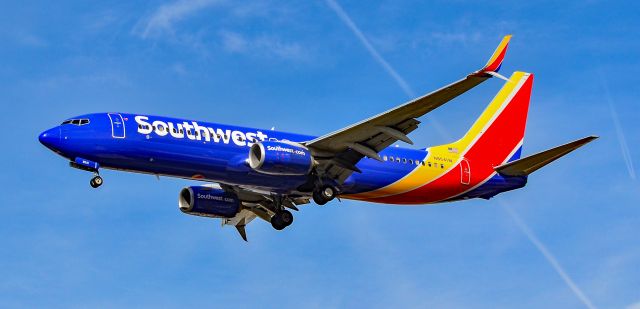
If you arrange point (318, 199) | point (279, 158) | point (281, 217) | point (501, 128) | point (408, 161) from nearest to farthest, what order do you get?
point (279, 158) → point (318, 199) → point (408, 161) → point (281, 217) → point (501, 128)

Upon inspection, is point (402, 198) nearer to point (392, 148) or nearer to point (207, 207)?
point (392, 148)

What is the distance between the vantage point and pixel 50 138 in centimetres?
5238

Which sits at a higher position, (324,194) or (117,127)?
(117,127)

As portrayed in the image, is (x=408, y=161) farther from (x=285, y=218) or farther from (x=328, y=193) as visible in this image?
(x=285, y=218)

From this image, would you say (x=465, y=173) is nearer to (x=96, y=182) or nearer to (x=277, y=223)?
(x=277, y=223)

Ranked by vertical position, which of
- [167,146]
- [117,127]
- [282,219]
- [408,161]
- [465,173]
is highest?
[465,173]

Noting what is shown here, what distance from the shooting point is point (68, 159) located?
174 ft

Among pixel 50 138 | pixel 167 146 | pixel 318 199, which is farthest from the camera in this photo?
pixel 318 199

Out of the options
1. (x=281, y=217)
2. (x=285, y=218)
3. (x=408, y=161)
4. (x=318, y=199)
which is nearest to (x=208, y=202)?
(x=281, y=217)

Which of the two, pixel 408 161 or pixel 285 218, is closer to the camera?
pixel 408 161

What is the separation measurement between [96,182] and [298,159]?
8.60 m

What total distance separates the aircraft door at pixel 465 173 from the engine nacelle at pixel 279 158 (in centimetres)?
946

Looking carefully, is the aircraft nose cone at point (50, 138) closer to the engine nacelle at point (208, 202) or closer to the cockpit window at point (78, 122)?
the cockpit window at point (78, 122)

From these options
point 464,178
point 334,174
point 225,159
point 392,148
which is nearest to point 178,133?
point 225,159
